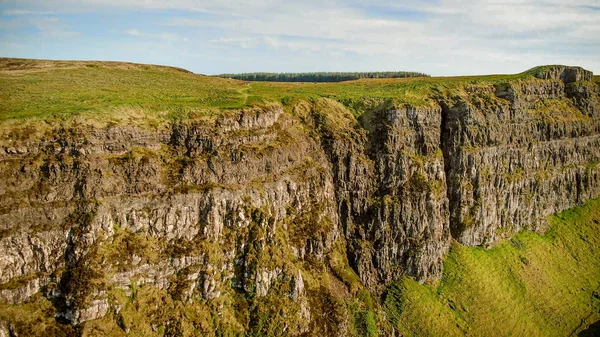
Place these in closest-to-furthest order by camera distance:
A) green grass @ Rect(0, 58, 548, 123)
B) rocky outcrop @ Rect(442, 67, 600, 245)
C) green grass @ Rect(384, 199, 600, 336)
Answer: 1. green grass @ Rect(0, 58, 548, 123)
2. green grass @ Rect(384, 199, 600, 336)
3. rocky outcrop @ Rect(442, 67, 600, 245)

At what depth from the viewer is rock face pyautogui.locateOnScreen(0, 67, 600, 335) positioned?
52.5 meters

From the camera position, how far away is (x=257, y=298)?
61.9m

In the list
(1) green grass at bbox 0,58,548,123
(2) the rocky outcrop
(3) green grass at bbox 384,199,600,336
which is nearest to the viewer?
(1) green grass at bbox 0,58,548,123

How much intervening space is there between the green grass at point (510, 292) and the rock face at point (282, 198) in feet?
10.8

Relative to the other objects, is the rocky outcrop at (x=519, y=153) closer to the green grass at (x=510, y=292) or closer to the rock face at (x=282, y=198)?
the rock face at (x=282, y=198)

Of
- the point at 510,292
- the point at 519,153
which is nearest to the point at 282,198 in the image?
the point at 510,292

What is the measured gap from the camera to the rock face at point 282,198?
52.5m

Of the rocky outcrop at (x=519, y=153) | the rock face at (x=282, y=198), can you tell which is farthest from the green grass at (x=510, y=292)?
the rocky outcrop at (x=519, y=153)

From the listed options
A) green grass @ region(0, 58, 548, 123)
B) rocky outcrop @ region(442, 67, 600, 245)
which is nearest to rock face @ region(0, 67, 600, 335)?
rocky outcrop @ region(442, 67, 600, 245)

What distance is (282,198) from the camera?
7044cm

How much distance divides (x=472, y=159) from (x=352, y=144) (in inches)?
942

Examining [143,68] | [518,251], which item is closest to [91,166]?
[143,68]

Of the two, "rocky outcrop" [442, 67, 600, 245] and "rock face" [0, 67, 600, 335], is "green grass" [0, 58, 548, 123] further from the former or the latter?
"rocky outcrop" [442, 67, 600, 245]

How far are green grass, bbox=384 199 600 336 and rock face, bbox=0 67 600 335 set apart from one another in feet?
10.8
